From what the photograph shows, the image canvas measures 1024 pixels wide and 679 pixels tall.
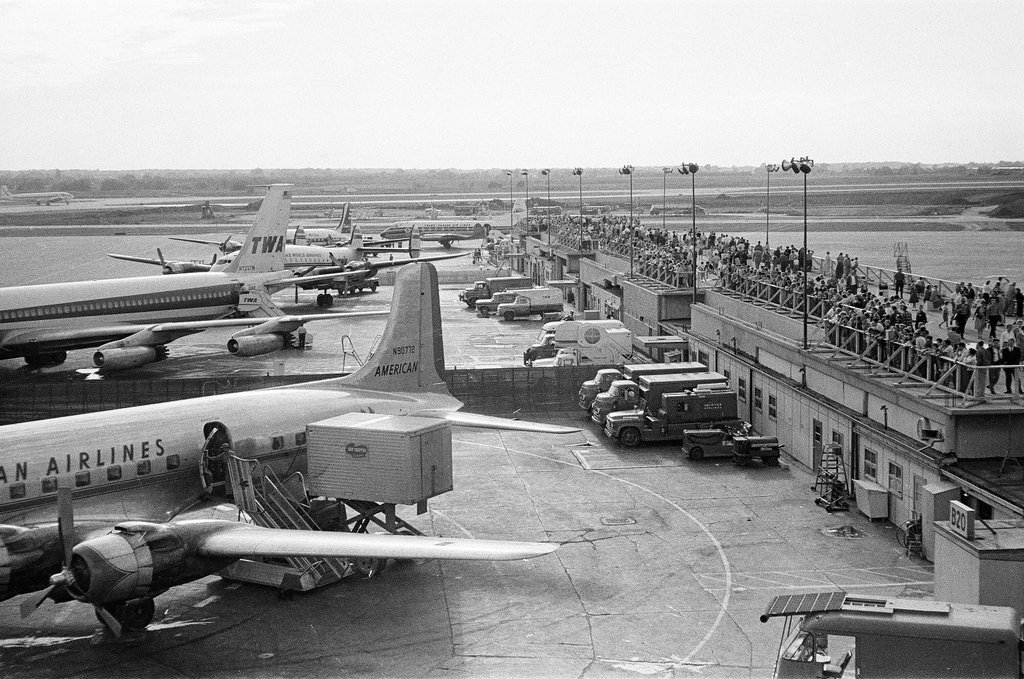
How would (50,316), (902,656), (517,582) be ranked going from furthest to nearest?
(50,316), (517,582), (902,656)

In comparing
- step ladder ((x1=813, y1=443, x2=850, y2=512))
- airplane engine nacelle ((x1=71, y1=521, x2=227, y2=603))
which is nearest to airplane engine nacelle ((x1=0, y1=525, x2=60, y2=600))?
airplane engine nacelle ((x1=71, y1=521, x2=227, y2=603))

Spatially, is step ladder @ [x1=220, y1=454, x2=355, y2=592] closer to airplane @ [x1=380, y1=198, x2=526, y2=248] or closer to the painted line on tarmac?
the painted line on tarmac

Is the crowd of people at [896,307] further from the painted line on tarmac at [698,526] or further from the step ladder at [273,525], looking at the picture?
the step ladder at [273,525]

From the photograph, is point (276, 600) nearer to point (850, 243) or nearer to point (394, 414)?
point (394, 414)

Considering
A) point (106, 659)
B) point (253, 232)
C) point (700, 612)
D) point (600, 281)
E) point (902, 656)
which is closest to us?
point (902, 656)

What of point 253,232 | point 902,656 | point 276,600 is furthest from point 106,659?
point 253,232

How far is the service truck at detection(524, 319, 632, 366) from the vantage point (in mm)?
59656

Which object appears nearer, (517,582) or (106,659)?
(106,659)

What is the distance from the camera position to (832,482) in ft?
118

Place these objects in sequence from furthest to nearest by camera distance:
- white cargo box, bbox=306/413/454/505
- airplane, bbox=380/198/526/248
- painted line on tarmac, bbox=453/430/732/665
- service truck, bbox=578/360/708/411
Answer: airplane, bbox=380/198/526/248
service truck, bbox=578/360/708/411
white cargo box, bbox=306/413/454/505
painted line on tarmac, bbox=453/430/732/665

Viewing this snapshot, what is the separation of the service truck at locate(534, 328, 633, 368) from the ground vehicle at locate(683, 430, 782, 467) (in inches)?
630

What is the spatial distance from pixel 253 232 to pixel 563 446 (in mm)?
37350

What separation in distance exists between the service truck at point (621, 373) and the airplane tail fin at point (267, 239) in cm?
3166

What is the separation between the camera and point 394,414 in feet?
111
